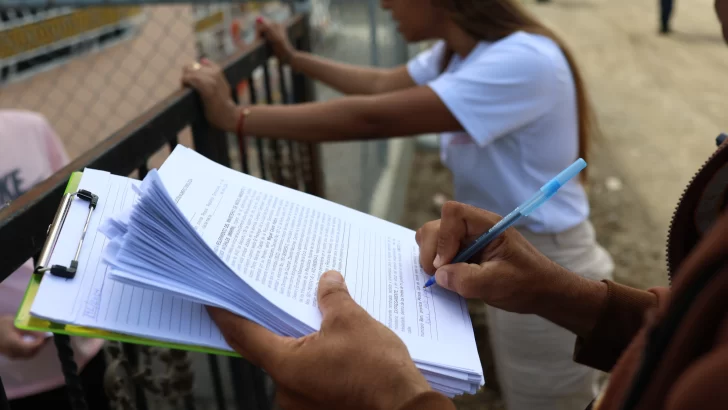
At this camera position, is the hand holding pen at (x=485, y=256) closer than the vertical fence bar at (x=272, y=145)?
Yes

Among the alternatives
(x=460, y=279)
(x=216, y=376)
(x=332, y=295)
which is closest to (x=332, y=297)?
(x=332, y=295)

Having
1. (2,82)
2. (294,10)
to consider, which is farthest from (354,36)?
(2,82)

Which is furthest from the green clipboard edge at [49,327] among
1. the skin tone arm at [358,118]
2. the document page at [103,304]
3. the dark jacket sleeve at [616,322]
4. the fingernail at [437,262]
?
the skin tone arm at [358,118]

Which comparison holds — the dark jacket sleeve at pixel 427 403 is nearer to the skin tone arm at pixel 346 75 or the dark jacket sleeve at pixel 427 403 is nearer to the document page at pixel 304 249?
the document page at pixel 304 249

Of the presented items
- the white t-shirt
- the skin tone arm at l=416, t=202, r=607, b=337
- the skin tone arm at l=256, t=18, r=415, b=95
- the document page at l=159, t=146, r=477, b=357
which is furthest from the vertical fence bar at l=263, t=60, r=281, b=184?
the skin tone arm at l=416, t=202, r=607, b=337

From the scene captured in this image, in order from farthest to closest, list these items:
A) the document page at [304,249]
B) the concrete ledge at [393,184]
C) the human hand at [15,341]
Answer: the concrete ledge at [393,184] → the human hand at [15,341] → the document page at [304,249]

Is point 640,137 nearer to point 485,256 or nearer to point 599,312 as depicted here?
point 599,312

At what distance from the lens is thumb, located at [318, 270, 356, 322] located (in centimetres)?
77

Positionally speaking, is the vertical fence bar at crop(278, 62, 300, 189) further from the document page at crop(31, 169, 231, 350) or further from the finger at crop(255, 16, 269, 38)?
the document page at crop(31, 169, 231, 350)

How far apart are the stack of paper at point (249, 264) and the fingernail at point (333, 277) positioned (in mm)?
20

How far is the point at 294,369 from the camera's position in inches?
28.5

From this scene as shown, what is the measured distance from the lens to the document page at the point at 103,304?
2.25 feet

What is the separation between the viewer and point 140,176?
1229 millimetres

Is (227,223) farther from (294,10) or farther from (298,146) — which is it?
(294,10)
